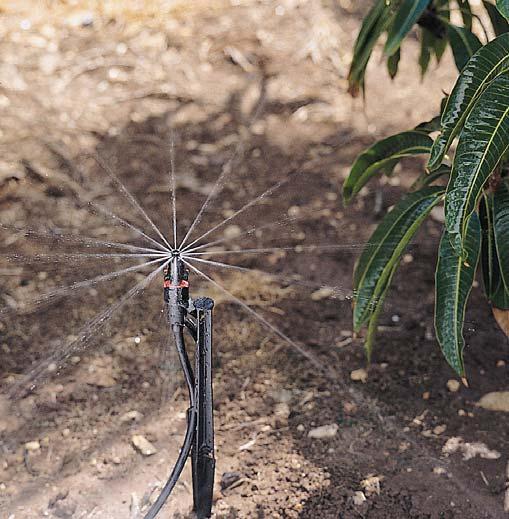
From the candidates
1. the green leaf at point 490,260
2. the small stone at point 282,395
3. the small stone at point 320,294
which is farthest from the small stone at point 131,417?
the green leaf at point 490,260

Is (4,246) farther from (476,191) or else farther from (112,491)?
(476,191)

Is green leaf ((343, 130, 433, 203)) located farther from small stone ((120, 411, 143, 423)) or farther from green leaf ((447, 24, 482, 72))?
small stone ((120, 411, 143, 423))

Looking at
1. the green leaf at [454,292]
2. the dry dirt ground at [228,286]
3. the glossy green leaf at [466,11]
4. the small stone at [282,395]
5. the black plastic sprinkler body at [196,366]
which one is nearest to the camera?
the black plastic sprinkler body at [196,366]

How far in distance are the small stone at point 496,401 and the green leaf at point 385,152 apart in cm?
67

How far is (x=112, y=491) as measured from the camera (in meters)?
1.80

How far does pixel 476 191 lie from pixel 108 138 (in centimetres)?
216

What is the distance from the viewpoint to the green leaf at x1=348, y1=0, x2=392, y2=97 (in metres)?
1.86

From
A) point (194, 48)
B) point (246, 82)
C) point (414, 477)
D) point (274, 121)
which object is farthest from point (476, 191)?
point (194, 48)

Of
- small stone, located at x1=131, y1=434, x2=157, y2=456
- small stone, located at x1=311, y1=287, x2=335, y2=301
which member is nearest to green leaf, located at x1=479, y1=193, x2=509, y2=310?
small stone, located at x1=311, y1=287, x2=335, y2=301

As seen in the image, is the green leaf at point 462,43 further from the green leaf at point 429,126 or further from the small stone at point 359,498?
the small stone at point 359,498

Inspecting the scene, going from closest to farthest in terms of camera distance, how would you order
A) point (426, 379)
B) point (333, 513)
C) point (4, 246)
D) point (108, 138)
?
point (333, 513) → point (426, 379) → point (4, 246) → point (108, 138)

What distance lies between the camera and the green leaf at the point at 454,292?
1.60 metres

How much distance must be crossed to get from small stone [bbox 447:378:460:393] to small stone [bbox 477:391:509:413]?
7 centimetres

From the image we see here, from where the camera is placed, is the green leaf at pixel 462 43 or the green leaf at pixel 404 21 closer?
the green leaf at pixel 404 21
